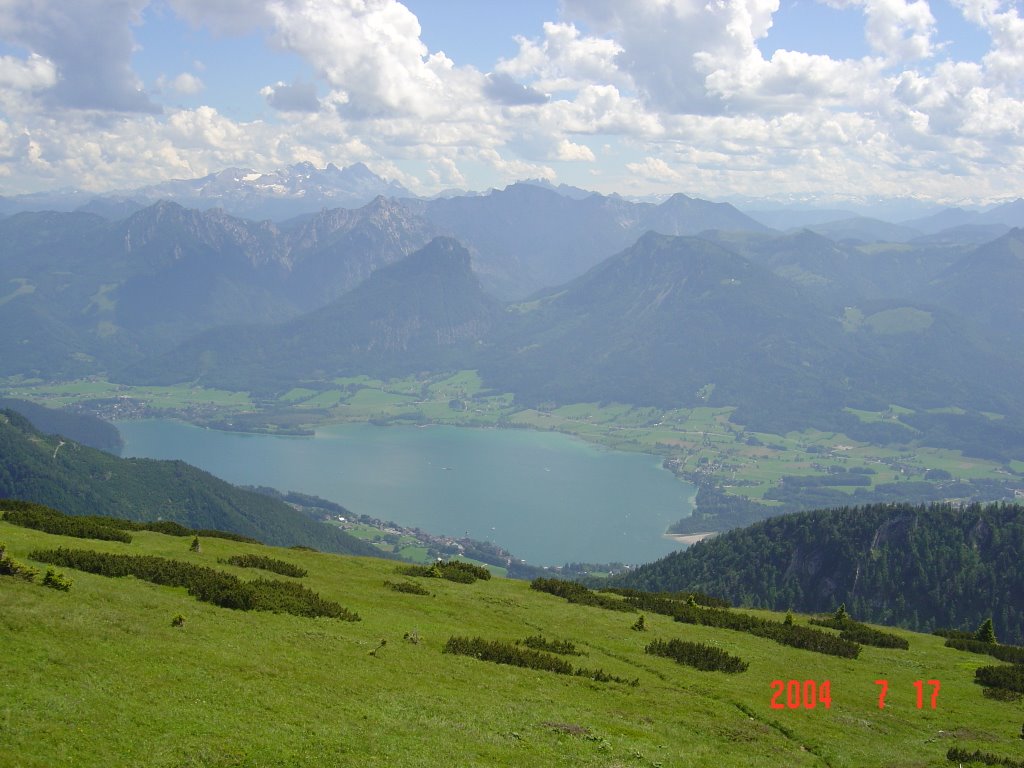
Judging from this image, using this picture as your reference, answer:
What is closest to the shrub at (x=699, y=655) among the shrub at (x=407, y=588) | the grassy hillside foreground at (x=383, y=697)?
the grassy hillside foreground at (x=383, y=697)

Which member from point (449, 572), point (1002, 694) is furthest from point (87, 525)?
point (1002, 694)

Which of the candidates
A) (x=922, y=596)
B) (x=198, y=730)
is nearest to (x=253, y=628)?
(x=198, y=730)

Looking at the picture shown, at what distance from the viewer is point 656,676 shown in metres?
37.9

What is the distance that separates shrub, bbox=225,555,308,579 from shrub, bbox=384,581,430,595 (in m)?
4.73

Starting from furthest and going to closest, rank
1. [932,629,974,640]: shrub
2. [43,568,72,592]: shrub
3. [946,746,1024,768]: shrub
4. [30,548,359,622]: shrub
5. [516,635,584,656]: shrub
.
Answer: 1. [932,629,974,640]: shrub
2. [516,635,584,656]: shrub
3. [30,548,359,622]: shrub
4. [43,568,72,592]: shrub
5. [946,746,1024,768]: shrub

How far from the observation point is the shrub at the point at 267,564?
46.4 metres

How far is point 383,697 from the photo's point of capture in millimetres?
29078

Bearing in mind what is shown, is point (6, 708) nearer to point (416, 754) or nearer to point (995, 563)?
point (416, 754)

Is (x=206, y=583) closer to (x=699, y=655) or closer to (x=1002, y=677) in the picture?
(x=699, y=655)

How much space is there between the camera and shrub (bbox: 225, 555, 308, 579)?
46409 mm

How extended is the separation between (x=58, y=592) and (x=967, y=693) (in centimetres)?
3969

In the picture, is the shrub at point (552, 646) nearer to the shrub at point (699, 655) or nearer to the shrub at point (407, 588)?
the shrub at point (699, 655)

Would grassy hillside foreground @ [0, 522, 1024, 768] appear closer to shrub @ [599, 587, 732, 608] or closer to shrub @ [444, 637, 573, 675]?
shrub @ [444, 637, 573, 675]

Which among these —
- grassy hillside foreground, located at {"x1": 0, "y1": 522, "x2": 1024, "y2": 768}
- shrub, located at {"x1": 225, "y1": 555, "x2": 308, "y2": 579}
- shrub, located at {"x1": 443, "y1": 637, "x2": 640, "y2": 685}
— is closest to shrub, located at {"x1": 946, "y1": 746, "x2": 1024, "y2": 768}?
grassy hillside foreground, located at {"x1": 0, "y1": 522, "x2": 1024, "y2": 768}
